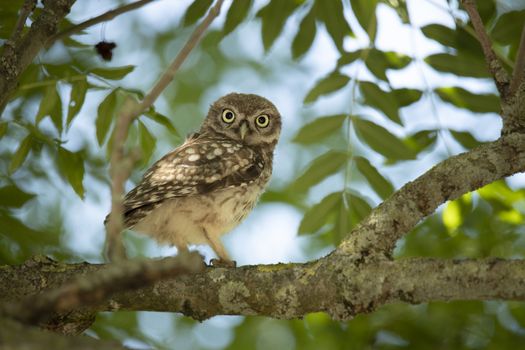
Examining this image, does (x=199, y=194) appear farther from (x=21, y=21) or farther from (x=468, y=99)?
(x=468, y=99)

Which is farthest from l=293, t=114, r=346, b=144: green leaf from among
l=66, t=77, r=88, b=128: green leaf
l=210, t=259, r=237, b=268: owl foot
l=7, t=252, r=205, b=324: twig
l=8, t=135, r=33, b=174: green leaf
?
l=7, t=252, r=205, b=324: twig

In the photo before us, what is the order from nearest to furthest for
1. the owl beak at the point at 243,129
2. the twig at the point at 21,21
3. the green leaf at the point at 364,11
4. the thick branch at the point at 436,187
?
the thick branch at the point at 436,187, the twig at the point at 21,21, the green leaf at the point at 364,11, the owl beak at the point at 243,129

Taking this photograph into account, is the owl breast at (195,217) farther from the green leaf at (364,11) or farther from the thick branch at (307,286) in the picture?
the green leaf at (364,11)

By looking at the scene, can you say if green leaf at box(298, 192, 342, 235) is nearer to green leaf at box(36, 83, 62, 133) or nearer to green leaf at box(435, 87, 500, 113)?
green leaf at box(435, 87, 500, 113)

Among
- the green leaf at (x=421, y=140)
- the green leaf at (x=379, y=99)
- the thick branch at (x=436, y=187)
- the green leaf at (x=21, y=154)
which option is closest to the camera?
the thick branch at (x=436, y=187)

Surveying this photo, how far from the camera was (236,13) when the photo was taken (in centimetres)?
384

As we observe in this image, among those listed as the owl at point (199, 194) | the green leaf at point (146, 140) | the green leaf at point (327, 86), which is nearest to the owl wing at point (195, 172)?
the owl at point (199, 194)

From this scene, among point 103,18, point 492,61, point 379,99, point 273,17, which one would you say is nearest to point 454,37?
point 379,99

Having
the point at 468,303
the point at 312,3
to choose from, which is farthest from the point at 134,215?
the point at 468,303

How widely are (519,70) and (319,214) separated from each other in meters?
1.40

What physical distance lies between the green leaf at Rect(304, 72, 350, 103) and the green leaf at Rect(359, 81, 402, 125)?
12 cm

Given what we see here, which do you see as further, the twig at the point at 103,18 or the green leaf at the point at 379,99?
the green leaf at the point at 379,99

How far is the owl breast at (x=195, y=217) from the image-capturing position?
4141 millimetres

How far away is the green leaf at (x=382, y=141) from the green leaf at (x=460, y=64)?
0.52 meters
